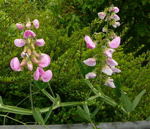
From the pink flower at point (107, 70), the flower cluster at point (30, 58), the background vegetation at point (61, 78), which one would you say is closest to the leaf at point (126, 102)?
the background vegetation at point (61, 78)

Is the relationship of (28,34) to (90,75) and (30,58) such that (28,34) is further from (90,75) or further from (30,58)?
(90,75)

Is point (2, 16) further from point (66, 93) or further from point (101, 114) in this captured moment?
point (101, 114)

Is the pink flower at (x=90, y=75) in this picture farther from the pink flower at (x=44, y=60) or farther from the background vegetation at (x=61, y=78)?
the pink flower at (x=44, y=60)

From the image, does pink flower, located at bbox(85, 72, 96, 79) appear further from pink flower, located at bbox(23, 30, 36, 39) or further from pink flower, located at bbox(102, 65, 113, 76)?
pink flower, located at bbox(23, 30, 36, 39)

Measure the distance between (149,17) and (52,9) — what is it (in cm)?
86

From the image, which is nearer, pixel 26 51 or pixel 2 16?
pixel 26 51

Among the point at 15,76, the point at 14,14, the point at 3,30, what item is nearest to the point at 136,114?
the point at 15,76

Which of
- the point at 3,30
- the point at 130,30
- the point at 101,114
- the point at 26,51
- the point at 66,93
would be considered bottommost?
the point at 130,30

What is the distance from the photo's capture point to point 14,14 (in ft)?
7.64

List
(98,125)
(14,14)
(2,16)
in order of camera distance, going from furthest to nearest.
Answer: (14,14), (2,16), (98,125)

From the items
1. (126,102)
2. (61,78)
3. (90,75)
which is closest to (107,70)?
(90,75)

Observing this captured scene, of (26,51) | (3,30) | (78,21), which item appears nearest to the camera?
(26,51)

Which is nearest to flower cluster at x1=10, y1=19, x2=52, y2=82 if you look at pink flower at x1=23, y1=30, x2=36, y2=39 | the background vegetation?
pink flower at x1=23, y1=30, x2=36, y2=39

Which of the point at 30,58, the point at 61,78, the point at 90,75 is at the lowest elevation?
the point at 61,78
